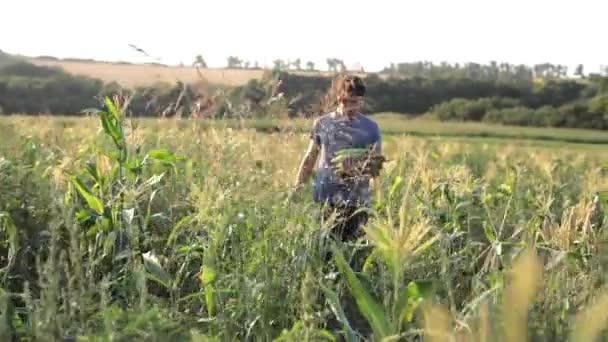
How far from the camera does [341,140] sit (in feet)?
13.6

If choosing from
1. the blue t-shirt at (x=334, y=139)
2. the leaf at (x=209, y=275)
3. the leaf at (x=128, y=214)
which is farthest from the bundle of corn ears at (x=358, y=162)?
the leaf at (x=128, y=214)

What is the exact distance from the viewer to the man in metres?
4.00

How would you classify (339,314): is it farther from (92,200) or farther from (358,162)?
(92,200)

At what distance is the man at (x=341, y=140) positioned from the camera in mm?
4000

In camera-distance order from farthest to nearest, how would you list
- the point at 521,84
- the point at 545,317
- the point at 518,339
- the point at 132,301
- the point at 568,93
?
the point at 521,84 < the point at 568,93 < the point at 132,301 < the point at 545,317 < the point at 518,339

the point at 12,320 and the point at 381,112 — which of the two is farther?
the point at 381,112

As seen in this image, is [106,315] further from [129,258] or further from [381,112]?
[381,112]

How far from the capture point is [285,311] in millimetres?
2879

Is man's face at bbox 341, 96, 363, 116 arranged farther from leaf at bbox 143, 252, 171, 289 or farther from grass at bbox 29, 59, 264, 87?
leaf at bbox 143, 252, 171, 289

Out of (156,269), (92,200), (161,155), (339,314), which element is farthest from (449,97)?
(339,314)

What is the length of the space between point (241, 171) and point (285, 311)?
27.0 inches

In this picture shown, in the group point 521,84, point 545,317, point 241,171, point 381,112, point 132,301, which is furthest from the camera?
point 521,84

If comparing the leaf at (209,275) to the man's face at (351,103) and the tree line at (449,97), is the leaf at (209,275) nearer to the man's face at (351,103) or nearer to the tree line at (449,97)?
the man's face at (351,103)

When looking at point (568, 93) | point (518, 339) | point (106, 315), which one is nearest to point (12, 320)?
point (106, 315)
